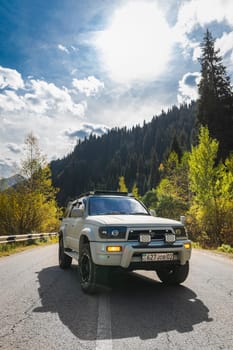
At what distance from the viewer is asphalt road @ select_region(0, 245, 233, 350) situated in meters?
3.13

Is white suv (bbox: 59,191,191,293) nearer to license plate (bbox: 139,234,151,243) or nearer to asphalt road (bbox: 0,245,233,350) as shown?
license plate (bbox: 139,234,151,243)

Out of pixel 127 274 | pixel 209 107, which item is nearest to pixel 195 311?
pixel 127 274

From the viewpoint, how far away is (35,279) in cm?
686

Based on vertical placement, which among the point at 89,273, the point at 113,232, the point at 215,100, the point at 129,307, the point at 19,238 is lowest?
the point at 19,238

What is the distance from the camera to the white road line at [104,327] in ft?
10.0

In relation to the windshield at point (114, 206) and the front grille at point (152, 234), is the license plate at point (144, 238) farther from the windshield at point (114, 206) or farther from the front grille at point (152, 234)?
the windshield at point (114, 206)

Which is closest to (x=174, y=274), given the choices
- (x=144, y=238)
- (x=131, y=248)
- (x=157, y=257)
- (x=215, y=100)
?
(x=157, y=257)

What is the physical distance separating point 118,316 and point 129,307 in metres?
0.47

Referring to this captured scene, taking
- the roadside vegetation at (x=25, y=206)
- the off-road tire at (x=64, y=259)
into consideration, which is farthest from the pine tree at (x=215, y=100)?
the off-road tire at (x=64, y=259)

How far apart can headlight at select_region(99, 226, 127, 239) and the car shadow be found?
1.07 metres

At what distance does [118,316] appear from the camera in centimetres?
399

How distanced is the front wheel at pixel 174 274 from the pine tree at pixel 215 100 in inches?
1120

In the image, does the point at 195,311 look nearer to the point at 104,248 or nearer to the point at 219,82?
the point at 104,248

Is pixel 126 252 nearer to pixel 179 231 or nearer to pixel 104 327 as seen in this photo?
pixel 179 231
